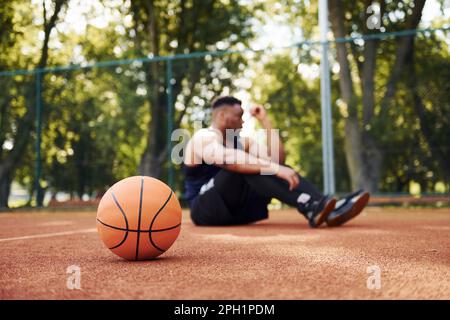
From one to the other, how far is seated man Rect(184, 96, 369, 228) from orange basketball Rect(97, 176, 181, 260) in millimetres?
1542

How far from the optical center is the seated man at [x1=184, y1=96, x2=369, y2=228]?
13.8 ft

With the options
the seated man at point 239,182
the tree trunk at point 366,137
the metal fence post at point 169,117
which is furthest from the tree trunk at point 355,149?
the seated man at point 239,182

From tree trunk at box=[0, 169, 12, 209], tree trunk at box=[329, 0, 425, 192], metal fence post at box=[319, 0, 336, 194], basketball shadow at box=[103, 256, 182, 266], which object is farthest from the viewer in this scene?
tree trunk at box=[0, 169, 12, 209]

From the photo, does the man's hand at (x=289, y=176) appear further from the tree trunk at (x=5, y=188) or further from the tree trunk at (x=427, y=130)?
the tree trunk at (x=5, y=188)

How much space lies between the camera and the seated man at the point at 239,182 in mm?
4207

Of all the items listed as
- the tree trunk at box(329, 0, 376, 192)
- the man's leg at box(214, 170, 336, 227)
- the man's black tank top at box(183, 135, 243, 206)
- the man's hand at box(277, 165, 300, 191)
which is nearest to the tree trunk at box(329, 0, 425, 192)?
the tree trunk at box(329, 0, 376, 192)

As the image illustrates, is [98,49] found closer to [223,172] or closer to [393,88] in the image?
[393,88]

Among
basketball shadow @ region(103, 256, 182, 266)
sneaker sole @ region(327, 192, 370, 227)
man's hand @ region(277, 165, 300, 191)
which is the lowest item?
basketball shadow @ region(103, 256, 182, 266)

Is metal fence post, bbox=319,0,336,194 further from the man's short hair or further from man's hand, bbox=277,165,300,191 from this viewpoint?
man's hand, bbox=277,165,300,191

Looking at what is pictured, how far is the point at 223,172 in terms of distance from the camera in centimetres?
440

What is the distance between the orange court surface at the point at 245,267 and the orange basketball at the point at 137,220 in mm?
79

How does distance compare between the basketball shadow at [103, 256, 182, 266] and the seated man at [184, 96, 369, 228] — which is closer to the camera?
the basketball shadow at [103, 256, 182, 266]
